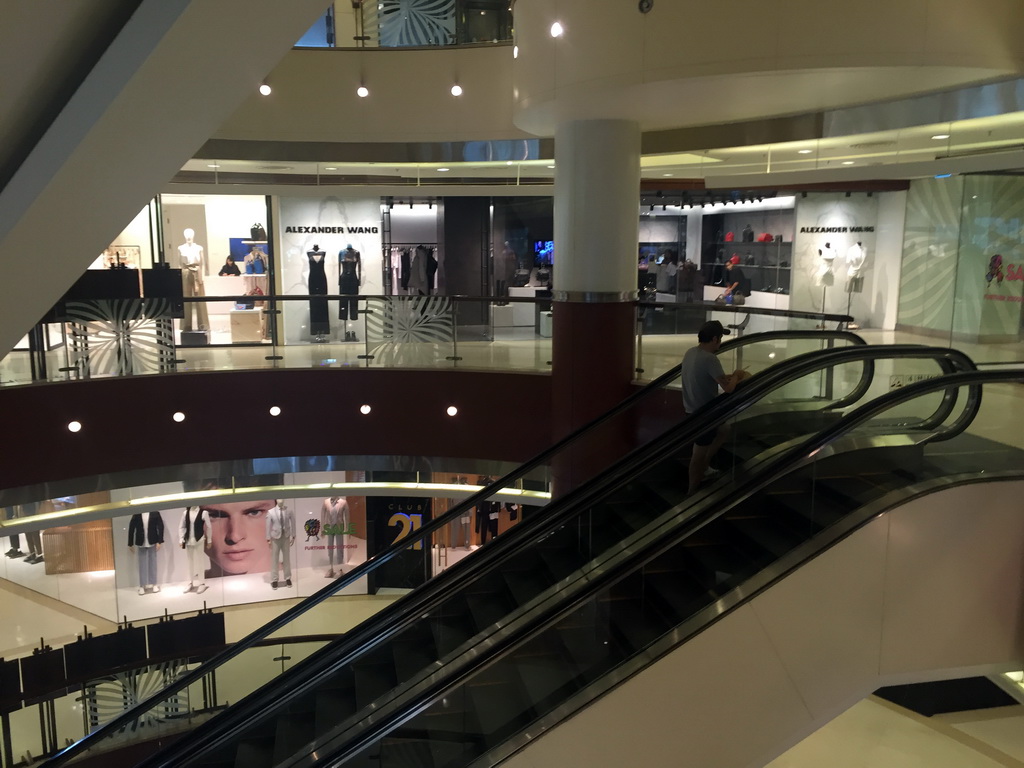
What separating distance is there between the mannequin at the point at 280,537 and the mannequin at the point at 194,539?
3.71ft

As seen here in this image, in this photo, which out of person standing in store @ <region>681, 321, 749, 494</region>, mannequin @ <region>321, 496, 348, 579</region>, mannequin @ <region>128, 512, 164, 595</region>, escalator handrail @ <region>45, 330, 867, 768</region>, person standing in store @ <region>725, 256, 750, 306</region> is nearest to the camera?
person standing in store @ <region>681, 321, 749, 494</region>

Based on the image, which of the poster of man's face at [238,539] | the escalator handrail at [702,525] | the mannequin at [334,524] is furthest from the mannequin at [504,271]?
the escalator handrail at [702,525]

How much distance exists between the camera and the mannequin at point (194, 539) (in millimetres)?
14211

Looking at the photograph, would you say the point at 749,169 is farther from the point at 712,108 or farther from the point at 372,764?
the point at 372,764

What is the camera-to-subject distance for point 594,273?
330 inches

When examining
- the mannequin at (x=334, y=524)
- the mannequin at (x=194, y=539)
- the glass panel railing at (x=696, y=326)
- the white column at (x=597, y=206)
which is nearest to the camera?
the glass panel railing at (x=696, y=326)

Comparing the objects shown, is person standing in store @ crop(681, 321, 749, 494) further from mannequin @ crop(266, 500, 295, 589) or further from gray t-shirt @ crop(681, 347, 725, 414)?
mannequin @ crop(266, 500, 295, 589)

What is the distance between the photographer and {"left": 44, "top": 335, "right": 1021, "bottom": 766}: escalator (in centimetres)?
441

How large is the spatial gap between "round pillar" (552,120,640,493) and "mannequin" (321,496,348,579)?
713 cm

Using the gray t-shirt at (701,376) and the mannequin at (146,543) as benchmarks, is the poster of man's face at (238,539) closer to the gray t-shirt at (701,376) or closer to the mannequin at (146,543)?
the mannequin at (146,543)

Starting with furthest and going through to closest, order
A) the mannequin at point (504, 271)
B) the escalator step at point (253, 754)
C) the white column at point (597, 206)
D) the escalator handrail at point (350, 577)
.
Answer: the mannequin at point (504, 271), the white column at point (597, 206), the escalator handrail at point (350, 577), the escalator step at point (253, 754)

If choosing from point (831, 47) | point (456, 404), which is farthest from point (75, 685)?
point (831, 47)

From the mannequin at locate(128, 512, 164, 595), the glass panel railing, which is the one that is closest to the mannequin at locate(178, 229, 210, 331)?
the mannequin at locate(128, 512, 164, 595)

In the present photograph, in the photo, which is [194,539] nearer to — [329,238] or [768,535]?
[329,238]
